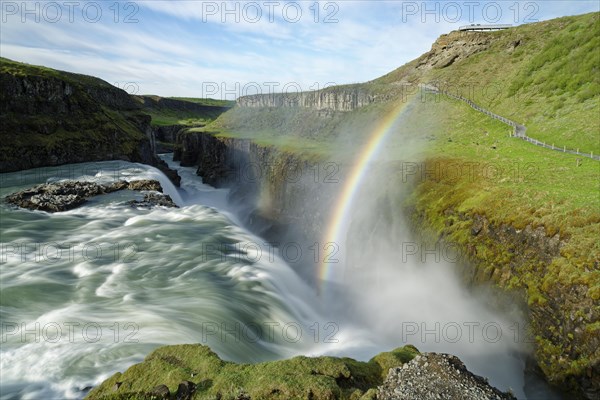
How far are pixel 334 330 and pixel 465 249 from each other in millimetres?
11848

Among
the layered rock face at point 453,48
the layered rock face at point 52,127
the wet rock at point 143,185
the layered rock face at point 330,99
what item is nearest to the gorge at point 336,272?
the layered rock face at point 52,127

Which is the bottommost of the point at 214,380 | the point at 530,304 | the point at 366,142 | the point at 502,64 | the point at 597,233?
the point at 530,304

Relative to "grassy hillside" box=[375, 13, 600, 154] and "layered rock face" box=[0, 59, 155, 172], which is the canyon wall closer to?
"grassy hillside" box=[375, 13, 600, 154]

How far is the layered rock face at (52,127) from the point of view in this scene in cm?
6775

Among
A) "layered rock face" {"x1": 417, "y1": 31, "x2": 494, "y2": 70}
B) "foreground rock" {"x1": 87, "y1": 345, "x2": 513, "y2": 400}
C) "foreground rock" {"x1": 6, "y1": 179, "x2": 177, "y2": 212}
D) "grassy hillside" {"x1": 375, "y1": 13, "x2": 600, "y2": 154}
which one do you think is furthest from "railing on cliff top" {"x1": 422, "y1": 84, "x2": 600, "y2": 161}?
"foreground rock" {"x1": 6, "y1": 179, "x2": 177, "y2": 212}

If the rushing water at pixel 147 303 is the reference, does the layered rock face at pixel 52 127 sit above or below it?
above

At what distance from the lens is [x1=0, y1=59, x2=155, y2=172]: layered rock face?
Result: 222 feet

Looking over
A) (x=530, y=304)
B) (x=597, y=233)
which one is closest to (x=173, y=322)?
(x=530, y=304)

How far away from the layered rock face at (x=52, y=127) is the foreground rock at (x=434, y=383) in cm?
7855

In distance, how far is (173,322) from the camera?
1877 centimetres

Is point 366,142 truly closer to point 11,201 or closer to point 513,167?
point 513,167

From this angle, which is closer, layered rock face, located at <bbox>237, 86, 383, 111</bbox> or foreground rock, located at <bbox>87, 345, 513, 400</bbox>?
foreground rock, located at <bbox>87, 345, 513, 400</bbox>

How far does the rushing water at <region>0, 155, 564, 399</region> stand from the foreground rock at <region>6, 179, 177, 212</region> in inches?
89.3

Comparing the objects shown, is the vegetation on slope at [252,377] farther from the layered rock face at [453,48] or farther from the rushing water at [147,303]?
the layered rock face at [453,48]
